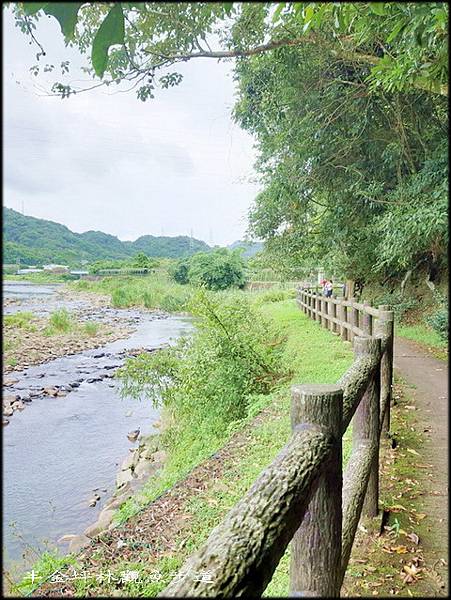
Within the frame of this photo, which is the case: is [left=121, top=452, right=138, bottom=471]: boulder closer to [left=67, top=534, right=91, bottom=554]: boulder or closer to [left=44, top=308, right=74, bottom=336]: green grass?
[left=67, top=534, right=91, bottom=554]: boulder

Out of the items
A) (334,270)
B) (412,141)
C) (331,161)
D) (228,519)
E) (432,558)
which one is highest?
(331,161)

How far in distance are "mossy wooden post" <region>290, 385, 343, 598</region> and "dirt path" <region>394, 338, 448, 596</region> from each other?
214 mm

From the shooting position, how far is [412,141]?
236 cm

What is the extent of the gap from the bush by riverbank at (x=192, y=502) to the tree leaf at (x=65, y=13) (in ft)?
3.66

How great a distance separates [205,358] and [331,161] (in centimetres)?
229

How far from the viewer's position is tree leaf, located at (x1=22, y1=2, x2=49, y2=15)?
41cm

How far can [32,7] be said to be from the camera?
434 millimetres

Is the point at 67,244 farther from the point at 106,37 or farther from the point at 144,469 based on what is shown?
the point at 144,469

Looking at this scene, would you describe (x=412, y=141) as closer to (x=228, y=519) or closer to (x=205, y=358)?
(x=228, y=519)

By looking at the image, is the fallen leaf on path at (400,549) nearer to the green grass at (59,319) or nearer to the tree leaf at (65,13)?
the green grass at (59,319)

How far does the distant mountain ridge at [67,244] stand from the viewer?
0.47 metres

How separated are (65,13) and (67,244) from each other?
286 mm

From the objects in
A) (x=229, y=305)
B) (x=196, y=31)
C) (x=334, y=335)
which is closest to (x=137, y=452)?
(x=229, y=305)

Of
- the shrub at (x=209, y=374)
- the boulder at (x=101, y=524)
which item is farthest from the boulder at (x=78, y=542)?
the shrub at (x=209, y=374)
